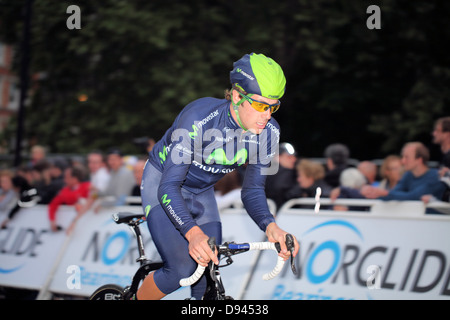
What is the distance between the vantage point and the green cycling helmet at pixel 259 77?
3557 millimetres

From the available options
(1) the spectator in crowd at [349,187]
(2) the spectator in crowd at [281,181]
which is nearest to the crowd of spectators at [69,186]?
(2) the spectator in crowd at [281,181]

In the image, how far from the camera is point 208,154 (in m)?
3.99

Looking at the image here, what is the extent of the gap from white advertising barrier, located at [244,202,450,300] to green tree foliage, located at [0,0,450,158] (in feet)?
25.7

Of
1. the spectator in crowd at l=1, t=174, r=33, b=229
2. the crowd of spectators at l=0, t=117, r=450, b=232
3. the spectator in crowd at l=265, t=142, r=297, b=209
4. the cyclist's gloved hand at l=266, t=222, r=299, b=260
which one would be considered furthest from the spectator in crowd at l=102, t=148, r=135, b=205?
the cyclist's gloved hand at l=266, t=222, r=299, b=260

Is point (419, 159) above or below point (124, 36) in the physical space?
below

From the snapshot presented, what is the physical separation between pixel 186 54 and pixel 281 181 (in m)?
7.74

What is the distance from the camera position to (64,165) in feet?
33.1

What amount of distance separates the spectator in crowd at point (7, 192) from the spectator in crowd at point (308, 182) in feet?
16.3

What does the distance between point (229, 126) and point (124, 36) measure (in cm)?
1108

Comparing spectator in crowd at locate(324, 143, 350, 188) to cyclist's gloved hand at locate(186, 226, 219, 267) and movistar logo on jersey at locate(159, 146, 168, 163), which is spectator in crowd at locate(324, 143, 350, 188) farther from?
cyclist's gloved hand at locate(186, 226, 219, 267)

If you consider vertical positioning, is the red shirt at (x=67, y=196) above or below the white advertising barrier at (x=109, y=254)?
above

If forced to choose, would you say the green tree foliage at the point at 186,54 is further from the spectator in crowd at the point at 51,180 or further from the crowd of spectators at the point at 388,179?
the crowd of spectators at the point at 388,179
